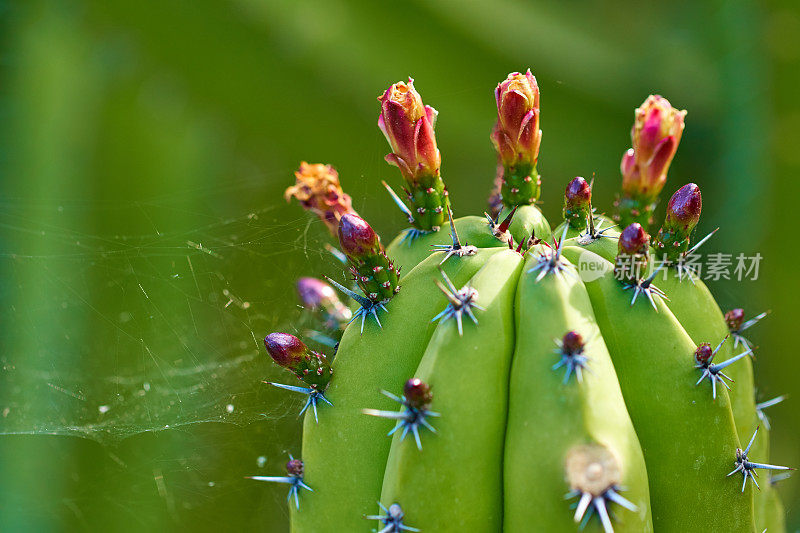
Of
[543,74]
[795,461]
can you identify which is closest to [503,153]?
[543,74]

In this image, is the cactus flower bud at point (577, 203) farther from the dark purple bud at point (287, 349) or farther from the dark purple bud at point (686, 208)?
the dark purple bud at point (287, 349)

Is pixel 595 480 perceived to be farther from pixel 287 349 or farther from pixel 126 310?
pixel 126 310

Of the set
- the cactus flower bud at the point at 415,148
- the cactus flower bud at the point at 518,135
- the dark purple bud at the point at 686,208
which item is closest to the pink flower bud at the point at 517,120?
the cactus flower bud at the point at 518,135

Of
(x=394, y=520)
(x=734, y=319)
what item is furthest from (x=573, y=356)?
(x=734, y=319)

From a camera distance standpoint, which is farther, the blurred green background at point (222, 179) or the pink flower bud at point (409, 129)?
the blurred green background at point (222, 179)

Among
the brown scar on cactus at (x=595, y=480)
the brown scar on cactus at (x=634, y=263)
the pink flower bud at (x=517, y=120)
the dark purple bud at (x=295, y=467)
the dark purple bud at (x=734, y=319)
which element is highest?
the pink flower bud at (x=517, y=120)

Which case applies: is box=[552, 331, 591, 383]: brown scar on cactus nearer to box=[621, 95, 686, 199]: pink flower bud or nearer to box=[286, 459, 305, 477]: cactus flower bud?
box=[621, 95, 686, 199]: pink flower bud

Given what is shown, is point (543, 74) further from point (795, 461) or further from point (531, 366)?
point (531, 366)
